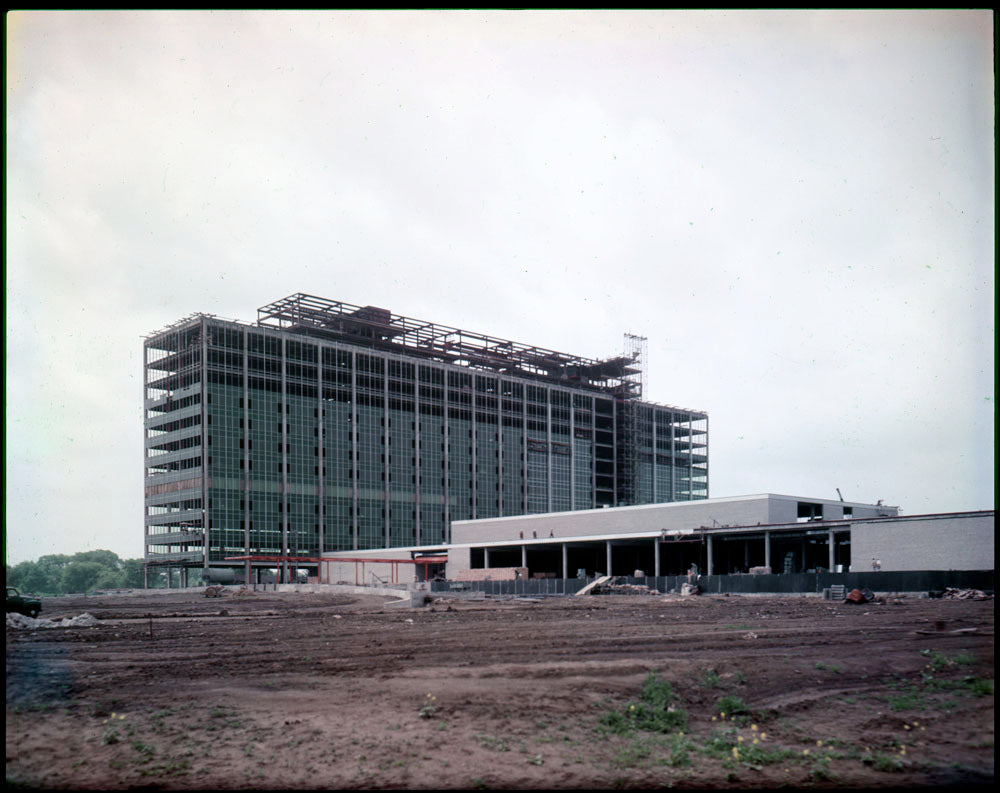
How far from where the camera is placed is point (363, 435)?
401 feet

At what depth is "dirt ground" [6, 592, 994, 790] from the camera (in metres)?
11.5

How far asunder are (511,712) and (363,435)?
10946 centimetres

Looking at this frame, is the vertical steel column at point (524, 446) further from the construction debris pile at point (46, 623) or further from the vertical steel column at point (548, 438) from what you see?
the construction debris pile at point (46, 623)

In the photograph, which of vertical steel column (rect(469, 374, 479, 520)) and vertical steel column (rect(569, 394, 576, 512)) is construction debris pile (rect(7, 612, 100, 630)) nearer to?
vertical steel column (rect(469, 374, 479, 520))

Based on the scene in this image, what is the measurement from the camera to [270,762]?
11844 millimetres

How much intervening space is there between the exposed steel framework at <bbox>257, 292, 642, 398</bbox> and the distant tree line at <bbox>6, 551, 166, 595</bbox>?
40638mm

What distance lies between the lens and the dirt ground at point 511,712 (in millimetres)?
11523

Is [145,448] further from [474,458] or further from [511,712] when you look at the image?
[511,712]

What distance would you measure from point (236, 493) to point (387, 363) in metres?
29.8

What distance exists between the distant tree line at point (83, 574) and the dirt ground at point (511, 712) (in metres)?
80.2

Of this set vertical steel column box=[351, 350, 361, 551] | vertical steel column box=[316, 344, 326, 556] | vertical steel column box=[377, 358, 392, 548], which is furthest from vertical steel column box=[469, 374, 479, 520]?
vertical steel column box=[316, 344, 326, 556]

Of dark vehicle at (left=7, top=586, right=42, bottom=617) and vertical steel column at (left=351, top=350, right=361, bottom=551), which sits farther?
vertical steel column at (left=351, top=350, right=361, bottom=551)

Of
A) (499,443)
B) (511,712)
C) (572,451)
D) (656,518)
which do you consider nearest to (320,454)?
(499,443)

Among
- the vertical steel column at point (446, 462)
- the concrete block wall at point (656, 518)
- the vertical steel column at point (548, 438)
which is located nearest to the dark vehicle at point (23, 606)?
the concrete block wall at point (656, 518)
